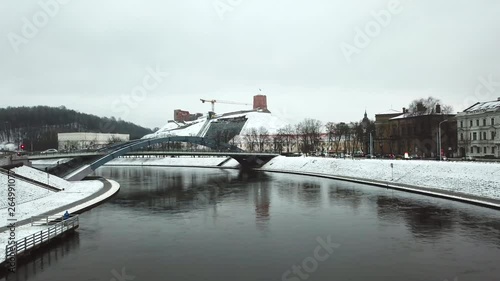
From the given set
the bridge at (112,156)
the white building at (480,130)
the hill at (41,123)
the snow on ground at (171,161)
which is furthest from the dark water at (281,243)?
the hill at (41,123)

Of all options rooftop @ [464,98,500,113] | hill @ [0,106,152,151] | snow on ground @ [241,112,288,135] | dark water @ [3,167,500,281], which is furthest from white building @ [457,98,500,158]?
hill @ [0,106,152,151]

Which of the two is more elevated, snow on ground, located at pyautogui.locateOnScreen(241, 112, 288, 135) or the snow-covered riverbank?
snow on ground, located at pyautogui.locateOnScreen(241, 112, 288, 135)

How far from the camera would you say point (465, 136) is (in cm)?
6150

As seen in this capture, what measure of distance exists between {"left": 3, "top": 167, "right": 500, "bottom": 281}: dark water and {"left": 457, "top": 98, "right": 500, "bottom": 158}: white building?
3170 cm

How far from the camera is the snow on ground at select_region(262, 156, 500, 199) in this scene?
32406 mm

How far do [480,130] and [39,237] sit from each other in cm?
6026

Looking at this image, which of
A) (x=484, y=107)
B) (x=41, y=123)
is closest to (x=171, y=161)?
(x=41, y=123)

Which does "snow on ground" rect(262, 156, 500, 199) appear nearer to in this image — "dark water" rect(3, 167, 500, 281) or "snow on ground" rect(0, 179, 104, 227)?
"dark water" rect(3, 167, 500, 281)

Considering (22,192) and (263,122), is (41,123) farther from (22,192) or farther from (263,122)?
(22,192)

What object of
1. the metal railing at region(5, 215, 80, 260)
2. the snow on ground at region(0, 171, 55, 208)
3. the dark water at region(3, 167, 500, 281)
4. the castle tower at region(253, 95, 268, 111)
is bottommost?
the dark water at region(3, 167, 500, 281)

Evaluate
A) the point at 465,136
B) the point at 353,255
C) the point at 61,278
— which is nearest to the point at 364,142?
the point at 465,136

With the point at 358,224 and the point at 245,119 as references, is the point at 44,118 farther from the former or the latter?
the point at 358,224

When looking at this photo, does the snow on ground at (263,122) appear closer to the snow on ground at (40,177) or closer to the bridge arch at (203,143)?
the bridge arch at (203,143)

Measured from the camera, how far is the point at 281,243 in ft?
62.6
